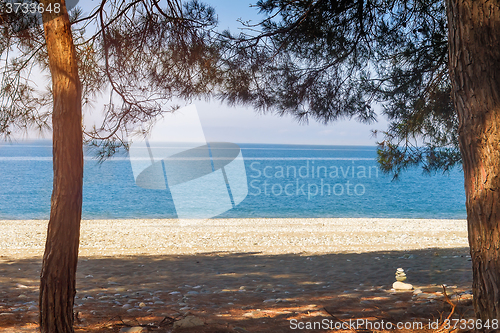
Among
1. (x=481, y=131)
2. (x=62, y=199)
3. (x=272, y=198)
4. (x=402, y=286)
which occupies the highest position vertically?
(x=481, y=131)

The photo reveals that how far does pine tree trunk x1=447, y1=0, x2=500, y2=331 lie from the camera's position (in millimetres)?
2590

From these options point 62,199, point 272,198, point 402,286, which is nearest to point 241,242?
point 402,286

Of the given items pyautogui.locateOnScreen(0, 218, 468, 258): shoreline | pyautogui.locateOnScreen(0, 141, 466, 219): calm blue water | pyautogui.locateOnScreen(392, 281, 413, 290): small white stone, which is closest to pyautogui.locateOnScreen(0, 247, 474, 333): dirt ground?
pyautogui.locateOnScreen(392, 281, 413, 290): small white stone

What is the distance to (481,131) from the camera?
2654 mm

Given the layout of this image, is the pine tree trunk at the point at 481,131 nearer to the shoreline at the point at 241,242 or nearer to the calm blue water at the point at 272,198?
the shoreline at the point at 241,242

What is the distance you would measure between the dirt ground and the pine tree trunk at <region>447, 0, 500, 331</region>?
529 mm

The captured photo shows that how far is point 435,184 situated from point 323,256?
5243 centimetres

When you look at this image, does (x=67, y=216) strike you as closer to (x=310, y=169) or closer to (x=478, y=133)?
(x=478, y=133)

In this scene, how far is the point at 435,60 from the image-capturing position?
5.37 meters

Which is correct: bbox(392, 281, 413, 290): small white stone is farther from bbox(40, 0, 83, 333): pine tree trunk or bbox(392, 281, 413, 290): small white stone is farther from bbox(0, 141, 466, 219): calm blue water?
bbox(0, 141, 466, 219): calm blue water

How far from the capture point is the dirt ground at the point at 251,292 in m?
3.69

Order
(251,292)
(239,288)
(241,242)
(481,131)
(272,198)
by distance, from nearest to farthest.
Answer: (481,131) → (251,292) → (239,288) → (241,242) → (272,198)

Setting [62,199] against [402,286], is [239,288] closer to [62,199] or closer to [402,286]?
[402,286]

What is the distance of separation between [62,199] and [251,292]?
290cm
